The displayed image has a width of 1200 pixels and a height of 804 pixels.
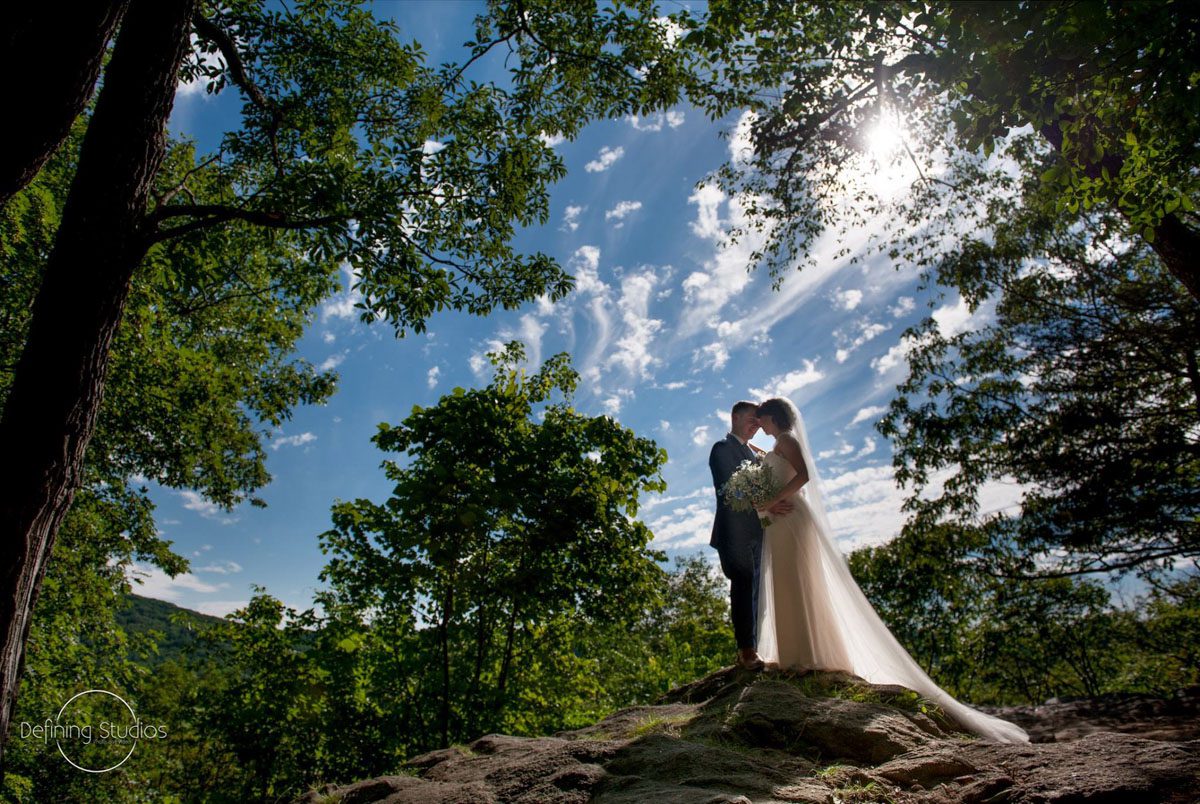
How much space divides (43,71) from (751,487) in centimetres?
542

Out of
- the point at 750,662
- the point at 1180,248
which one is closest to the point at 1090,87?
the point at 1180,248

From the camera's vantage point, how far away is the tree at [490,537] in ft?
20.8

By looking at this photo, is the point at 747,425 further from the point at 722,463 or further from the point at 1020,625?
the point at 1020,625

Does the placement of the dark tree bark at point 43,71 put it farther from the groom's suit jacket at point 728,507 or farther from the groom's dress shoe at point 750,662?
the groom's dress shoe at point 750,662

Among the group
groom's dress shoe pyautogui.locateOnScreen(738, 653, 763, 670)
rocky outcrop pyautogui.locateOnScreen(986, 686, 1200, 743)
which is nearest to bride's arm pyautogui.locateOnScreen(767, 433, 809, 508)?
groom's dress shoe pyautogui.locateOnScreen(738, 653, 763, 670)

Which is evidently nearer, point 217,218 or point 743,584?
point 217,218

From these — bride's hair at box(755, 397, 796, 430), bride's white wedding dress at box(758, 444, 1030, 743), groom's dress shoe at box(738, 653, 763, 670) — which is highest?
bride's hair at box(755, 397, 796, 430)

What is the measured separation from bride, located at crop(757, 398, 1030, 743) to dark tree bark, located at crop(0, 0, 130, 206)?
5453 millimetres

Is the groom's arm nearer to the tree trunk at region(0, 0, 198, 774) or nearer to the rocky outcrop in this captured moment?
the rocky outcrop

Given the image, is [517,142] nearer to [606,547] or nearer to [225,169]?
[225,169]

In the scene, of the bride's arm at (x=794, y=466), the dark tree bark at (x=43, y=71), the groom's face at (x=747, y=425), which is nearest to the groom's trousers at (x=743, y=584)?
the bride's arm at (x=794, y=466)

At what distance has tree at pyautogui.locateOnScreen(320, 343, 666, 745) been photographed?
6340 mm

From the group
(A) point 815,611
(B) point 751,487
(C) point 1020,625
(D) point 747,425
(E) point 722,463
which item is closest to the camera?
(A) point 815,611

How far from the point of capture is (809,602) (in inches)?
196
